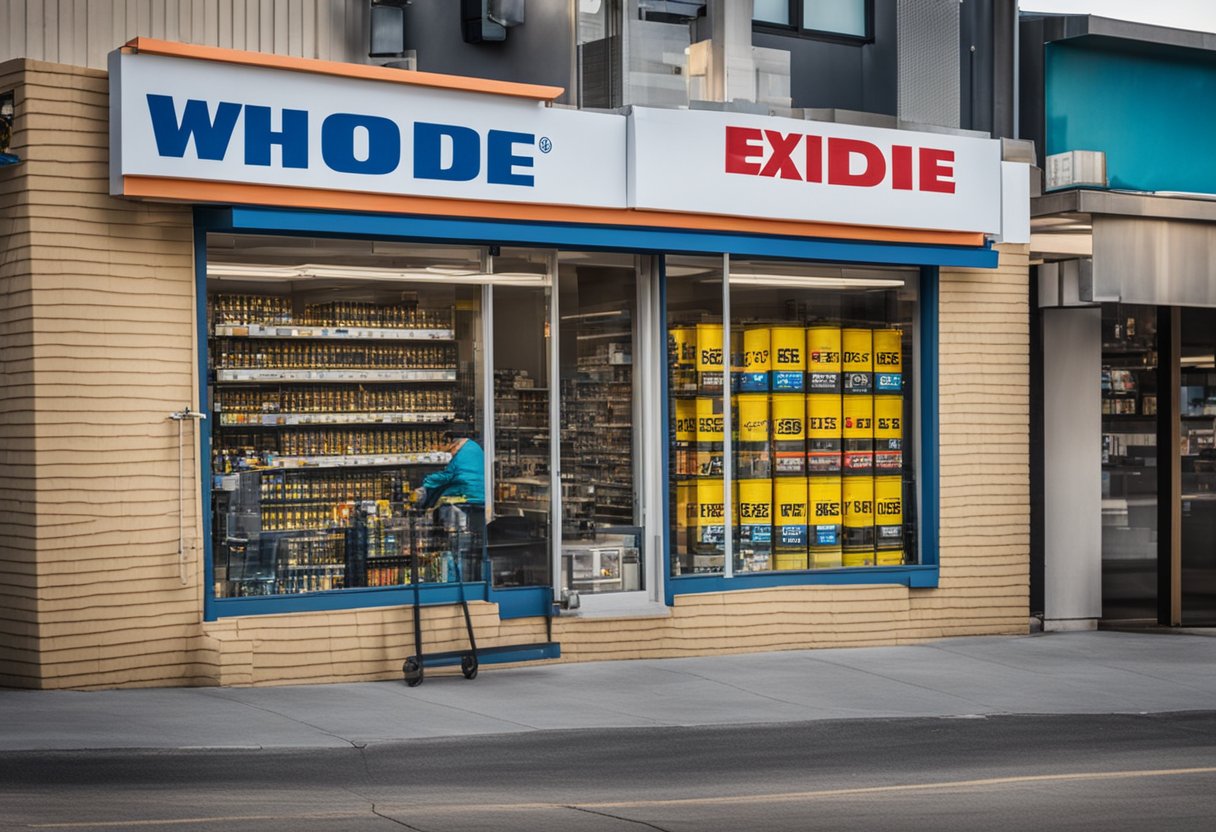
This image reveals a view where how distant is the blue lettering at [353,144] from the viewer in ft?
41.8

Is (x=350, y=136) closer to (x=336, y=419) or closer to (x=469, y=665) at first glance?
(x=336, y=419)

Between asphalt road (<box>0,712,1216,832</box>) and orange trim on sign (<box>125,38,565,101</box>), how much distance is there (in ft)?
16.6

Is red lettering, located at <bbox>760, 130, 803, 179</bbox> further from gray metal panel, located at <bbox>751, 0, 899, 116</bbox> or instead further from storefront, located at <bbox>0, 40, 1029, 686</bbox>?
gray metal panel, located at <bbox>751, 0, 899, 116</bbox>

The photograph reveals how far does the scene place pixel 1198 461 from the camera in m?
18.5

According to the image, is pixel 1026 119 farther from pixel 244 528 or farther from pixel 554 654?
pixel 244 528

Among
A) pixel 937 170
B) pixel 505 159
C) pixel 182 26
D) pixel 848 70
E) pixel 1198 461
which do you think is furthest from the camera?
pixel 1198 461

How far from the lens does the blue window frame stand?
12.7 metres

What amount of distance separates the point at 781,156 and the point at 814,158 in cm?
40

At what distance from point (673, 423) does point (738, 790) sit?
6.15 m

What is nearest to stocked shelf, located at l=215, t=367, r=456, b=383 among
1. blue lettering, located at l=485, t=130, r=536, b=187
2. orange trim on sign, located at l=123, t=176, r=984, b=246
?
orange trim on sign, located at l=123, t=176, r=984, b=246

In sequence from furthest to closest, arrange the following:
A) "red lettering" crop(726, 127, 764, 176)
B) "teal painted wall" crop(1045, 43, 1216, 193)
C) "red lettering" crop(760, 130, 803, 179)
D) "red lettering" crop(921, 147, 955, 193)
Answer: "teal painted wall" crop(1045, 43, 1216, 193)
"red lettering" crop(921, 147, 955, 193)
"red lettering" crop(760, 130, 803, 179)
"red lettering" crop(726, 127, 764, 176)

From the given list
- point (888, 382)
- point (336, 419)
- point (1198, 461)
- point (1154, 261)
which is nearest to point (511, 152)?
point (336, 419)

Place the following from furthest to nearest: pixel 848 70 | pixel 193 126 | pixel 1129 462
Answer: pixel 1129 462 → pixel 848 70 → pixel 193 126

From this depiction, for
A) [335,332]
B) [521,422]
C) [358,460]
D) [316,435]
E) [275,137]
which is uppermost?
[275,137]
